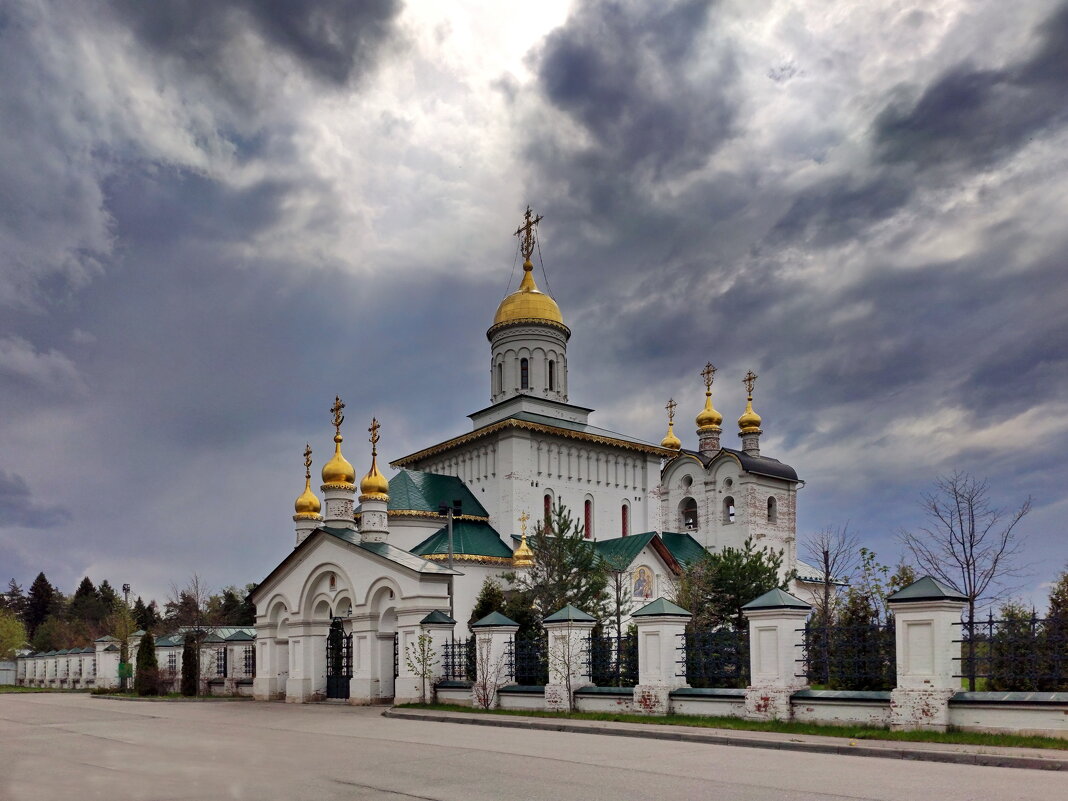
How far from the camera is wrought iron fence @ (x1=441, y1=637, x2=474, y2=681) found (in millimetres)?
24369

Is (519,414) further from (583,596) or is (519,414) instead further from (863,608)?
(863,608)

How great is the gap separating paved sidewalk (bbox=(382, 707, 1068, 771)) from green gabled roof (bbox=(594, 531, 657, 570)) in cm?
1631

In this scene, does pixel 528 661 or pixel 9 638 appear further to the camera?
pixel 9 638

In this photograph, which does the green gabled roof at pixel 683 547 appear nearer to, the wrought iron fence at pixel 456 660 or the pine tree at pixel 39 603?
the wrought iron fence at pixel 456 660

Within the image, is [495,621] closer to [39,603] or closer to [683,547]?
[683,547]

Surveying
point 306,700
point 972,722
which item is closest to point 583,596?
point 306,700

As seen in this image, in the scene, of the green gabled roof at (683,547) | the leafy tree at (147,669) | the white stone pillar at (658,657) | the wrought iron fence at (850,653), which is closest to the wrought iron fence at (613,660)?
the white stone pillar at (658,657)

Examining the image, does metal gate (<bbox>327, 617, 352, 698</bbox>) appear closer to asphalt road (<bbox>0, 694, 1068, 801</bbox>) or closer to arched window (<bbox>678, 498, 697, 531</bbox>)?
asphalt road (<bbox>0, 694, 1068, 801</bbox>)

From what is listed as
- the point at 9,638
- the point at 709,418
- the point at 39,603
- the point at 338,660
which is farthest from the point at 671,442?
the point at 39,603

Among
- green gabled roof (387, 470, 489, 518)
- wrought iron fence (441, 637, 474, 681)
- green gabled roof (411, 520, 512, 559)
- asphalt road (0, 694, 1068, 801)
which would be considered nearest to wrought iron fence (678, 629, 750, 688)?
asphalt road (0, 694, 1068, 801)

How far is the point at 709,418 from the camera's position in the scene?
Answer: 4688cm

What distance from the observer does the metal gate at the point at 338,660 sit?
98.4 feet

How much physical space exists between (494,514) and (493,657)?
1523 cm

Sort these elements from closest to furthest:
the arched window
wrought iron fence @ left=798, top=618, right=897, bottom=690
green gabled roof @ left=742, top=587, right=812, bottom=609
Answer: wrought iron fence @ left=798, top=618, right=897, bottom=690, green gabled roof @ left=742, top=587, right=812, bottom=609, the arched window
